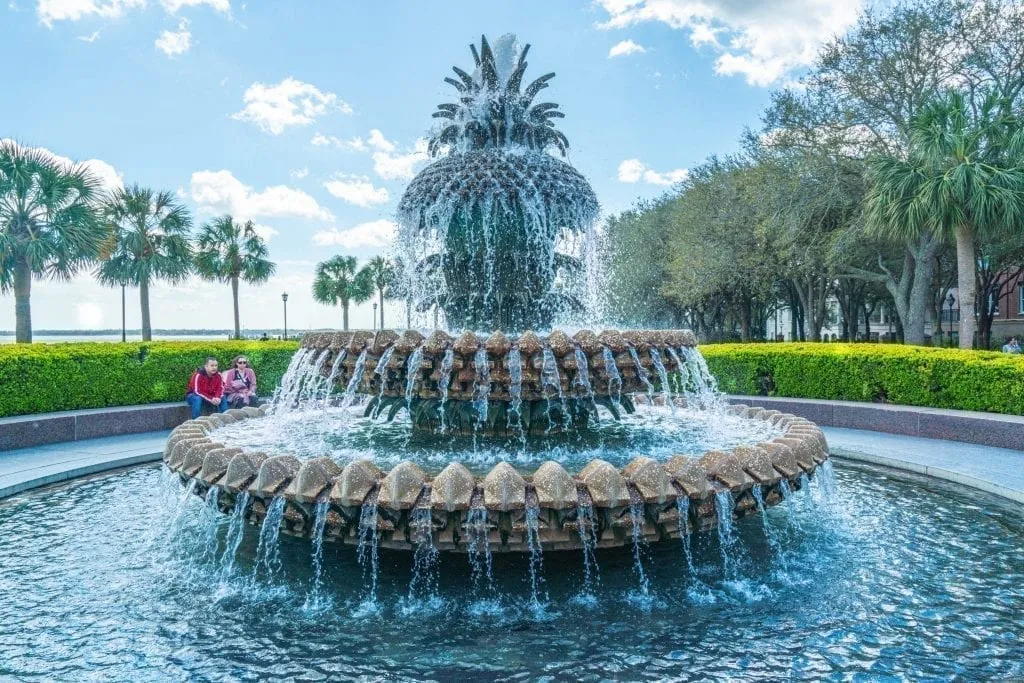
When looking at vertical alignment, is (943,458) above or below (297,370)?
below

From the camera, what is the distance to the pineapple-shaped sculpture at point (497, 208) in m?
6.00

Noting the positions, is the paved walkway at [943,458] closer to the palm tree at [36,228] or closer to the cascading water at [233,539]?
the cascading water at [233,539]

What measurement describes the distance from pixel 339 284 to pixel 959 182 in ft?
137

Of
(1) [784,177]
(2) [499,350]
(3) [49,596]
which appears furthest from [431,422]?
(1) [784,177]

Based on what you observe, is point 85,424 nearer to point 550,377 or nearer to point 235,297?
point 550,377

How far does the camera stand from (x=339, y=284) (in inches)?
1950

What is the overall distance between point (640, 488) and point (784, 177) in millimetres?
22304

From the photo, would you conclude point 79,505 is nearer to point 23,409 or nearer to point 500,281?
point 500,281

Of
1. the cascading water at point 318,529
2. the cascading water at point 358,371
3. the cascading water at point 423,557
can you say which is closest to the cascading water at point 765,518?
the cascading water at point 423,557

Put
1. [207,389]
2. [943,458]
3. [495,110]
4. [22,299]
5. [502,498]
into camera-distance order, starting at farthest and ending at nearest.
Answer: [22,299]
[207,389]
[943,458]
[495,110]
[502,498]

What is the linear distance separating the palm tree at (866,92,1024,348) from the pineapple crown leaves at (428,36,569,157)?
14.6 meters

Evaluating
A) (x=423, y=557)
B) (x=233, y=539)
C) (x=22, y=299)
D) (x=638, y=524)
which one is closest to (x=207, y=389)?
(x=233, y=539)

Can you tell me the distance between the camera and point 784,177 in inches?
904

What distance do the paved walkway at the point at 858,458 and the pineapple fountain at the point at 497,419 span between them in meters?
2.36
